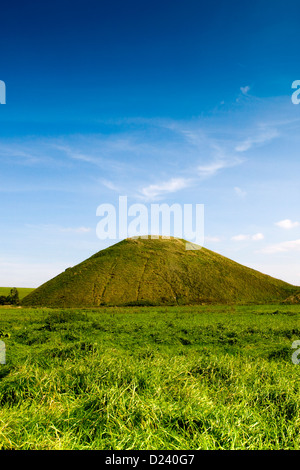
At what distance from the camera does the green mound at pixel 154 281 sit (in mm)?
77188

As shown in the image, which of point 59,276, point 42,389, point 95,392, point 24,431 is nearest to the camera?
point 24,431

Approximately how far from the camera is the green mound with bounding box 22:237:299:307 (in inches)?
3039

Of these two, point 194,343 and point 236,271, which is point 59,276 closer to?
point 236,271

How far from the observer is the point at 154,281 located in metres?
85.4

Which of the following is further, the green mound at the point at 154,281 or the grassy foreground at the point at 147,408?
the green mound at the point at 154,281

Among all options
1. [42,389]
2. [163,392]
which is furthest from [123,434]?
[42,389]

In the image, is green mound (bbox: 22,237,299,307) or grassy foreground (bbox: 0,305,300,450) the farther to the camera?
green mound (bbox: 22,237,299,307)

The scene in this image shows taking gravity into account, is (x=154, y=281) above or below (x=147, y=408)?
below

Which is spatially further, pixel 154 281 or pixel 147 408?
pixel 154 281

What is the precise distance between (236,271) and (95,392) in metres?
96.7
